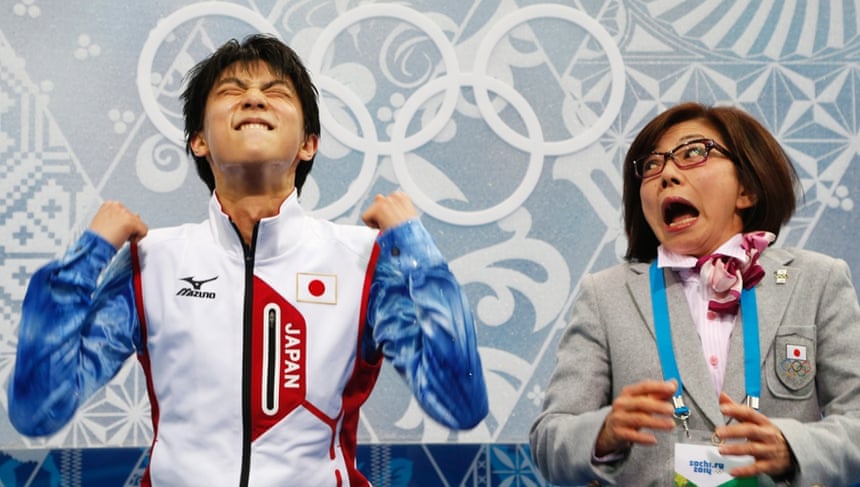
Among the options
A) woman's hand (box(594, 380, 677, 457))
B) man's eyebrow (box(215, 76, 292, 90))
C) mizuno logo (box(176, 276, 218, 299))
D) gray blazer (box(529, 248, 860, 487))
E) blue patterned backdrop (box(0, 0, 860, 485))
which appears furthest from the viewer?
blue patterned backdrop (box(0, 0, 860, 485))

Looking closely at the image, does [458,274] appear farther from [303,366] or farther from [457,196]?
[303,366]

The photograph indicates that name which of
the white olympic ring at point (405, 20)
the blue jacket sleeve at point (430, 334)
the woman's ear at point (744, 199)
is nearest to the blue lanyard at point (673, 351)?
the woman's ear at point (744, 199)

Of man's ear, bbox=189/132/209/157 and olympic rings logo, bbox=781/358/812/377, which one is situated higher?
man's ear, bbox=189/132/209/157

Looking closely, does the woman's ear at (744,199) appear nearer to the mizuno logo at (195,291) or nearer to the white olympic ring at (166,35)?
the mizuno logo at (195,291)

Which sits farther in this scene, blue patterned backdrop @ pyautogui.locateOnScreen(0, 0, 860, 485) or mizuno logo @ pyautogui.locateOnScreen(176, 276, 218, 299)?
blue patterned backdrop @ pyautogui.locateOnScreen(0, 0, 860, 485)

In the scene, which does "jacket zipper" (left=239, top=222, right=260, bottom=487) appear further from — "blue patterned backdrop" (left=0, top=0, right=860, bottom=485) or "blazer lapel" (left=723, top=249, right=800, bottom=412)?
"blue patterned backdrop" (left=0, top=0, right=860, bottom=485)

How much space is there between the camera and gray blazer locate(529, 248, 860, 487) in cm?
192

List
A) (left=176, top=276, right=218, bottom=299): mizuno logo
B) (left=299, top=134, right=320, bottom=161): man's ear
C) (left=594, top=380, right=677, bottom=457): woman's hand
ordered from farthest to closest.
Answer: (left=299, top=134, right=320, bottom=161): man's ear < (left=176, top=276, right=218, bottom=299): mizuno logo < (left=594, top=380, right=677, bottom=457): woman's hand

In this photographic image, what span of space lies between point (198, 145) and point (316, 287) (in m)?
0.44

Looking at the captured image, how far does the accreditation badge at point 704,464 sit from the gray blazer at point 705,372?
0.12 ft

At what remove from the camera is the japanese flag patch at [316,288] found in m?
2.05

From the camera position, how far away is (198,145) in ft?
7.32

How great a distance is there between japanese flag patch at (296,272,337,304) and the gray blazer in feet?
1.62

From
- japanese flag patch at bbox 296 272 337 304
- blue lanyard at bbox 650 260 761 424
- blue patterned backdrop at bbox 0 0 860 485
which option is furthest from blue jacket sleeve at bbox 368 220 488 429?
blue patterned backdrop at bbox 0 0 860 485
